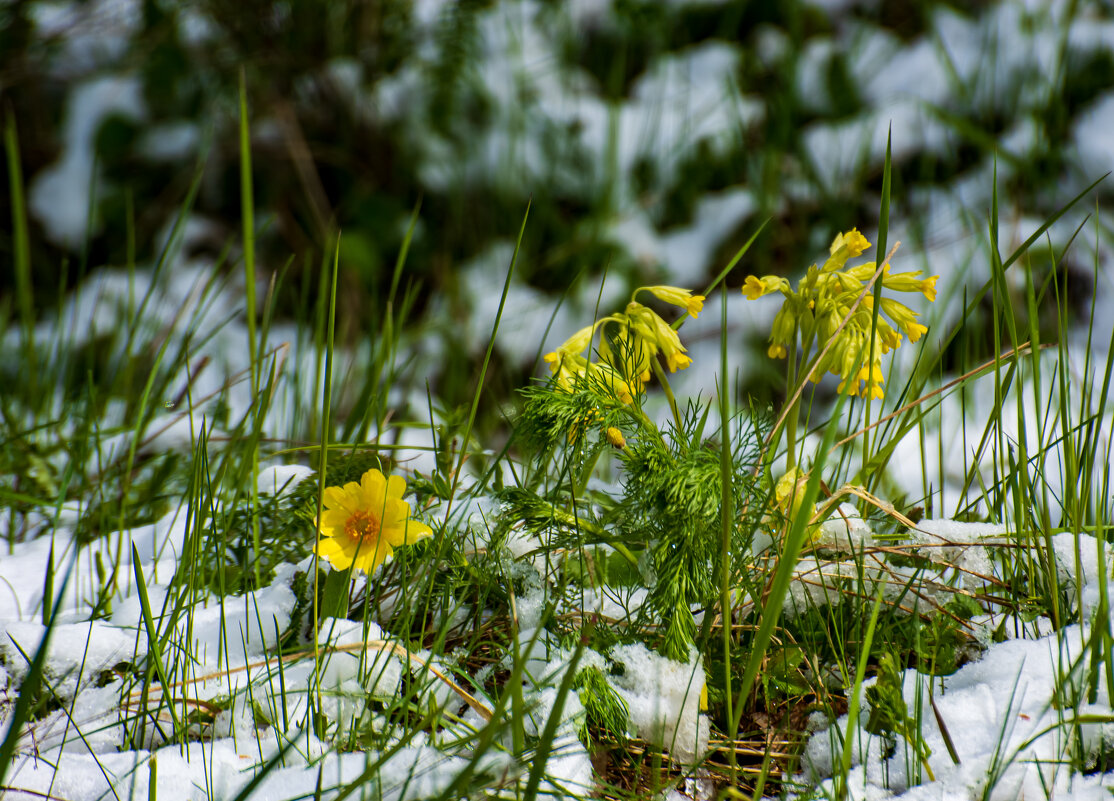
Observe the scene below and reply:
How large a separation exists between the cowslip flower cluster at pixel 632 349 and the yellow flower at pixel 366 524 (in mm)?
182

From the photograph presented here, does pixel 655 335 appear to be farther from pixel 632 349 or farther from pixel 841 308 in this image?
pixel 841 308

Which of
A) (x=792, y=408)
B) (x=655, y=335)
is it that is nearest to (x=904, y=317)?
(x=792, y=408)

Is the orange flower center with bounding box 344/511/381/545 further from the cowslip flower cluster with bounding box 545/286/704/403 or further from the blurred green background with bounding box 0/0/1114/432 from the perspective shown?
the blurred green background with bounding box 0/0/1114/432

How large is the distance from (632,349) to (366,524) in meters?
0.30

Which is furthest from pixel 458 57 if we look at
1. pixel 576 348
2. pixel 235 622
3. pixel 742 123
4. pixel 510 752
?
pixel 510 752

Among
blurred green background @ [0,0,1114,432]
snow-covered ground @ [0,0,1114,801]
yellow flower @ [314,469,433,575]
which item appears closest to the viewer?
snow-covered ground @ [0,0,1114,801]

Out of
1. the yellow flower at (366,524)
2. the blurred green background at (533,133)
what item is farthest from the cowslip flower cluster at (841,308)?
the blurred green background at (533,133)

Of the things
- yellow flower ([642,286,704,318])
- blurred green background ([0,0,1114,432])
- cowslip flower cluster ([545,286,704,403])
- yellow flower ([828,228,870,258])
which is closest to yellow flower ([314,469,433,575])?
cowslip flower cluster ([545,286,704,403])

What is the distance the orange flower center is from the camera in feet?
2.32

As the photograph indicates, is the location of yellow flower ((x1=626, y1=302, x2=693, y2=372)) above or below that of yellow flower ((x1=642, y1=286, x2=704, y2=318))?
below

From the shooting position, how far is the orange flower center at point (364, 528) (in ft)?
2.32

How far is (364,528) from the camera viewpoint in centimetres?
71

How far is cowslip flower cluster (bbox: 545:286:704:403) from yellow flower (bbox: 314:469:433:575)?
0.60 ft

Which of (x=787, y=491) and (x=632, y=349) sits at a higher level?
(x=632, y=349)
